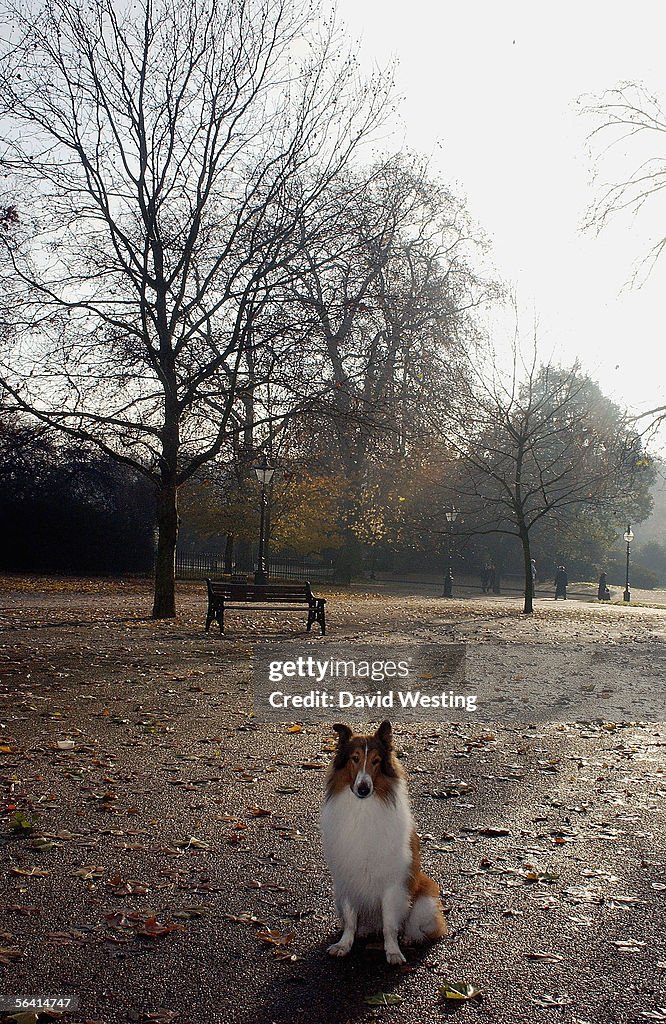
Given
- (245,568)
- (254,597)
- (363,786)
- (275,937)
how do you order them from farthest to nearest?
(245,568), (254,597), (275,937), (363,786)

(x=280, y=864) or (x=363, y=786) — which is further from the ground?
(x=363, y=786)

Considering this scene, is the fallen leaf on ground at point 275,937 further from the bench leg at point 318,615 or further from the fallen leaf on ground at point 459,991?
the bench leg at point 318,615

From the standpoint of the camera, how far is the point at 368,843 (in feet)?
13.1

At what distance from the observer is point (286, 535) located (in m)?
42.1

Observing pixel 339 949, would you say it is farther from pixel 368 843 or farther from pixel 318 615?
pixel 318 615

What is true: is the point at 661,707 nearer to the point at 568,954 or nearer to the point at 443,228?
the point at 568,954

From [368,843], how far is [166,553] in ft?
60.1

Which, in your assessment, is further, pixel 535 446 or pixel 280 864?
Result: pixel 535 446

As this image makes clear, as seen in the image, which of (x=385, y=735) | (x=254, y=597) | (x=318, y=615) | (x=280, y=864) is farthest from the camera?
(x=318, y=615)

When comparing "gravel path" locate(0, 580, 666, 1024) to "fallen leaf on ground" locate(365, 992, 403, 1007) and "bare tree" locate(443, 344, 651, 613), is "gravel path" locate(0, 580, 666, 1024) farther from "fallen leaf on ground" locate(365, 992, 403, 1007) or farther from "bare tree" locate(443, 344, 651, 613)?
"bare tree" locate(443, 344, 651, 613)

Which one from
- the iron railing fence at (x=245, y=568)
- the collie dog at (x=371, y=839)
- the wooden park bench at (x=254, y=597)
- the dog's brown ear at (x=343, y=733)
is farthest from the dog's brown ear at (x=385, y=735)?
the iron railing fence at (x=245, y=568)

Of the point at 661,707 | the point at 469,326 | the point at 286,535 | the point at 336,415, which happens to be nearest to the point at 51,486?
the point at 286,535

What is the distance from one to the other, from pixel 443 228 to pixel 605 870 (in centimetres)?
3836

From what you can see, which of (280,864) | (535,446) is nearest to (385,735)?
(280,864)
